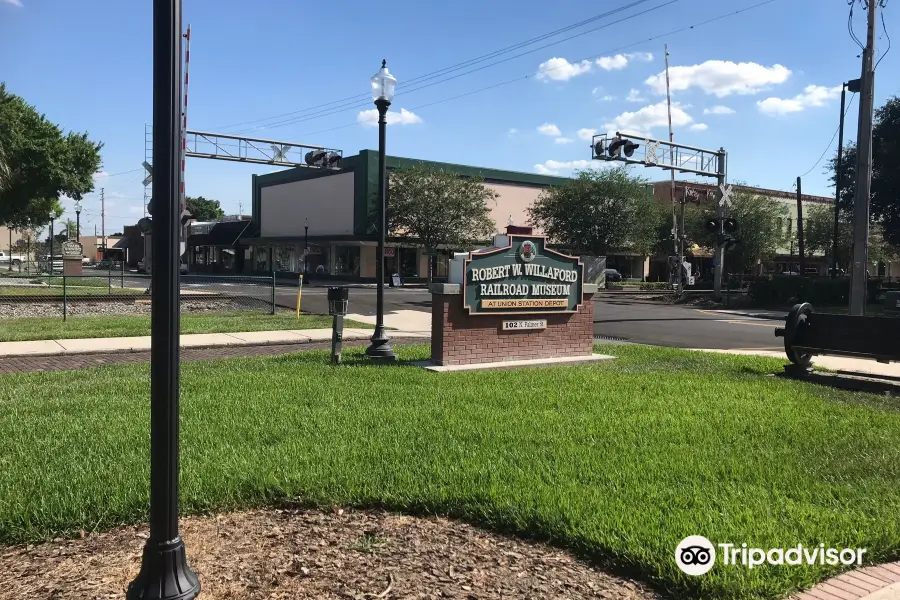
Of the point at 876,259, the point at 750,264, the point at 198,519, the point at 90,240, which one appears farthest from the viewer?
the point at 90,240

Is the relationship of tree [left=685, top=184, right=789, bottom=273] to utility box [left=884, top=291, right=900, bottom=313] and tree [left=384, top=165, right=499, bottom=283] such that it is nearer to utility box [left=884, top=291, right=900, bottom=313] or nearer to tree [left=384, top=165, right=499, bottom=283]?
tree [left=384, top=165, right=499, bottom=283]

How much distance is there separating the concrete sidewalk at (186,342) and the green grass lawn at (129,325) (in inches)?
26.5

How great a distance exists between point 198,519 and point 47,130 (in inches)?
1615

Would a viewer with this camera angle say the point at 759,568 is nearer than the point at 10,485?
Yes

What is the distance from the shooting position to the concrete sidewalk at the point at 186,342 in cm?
1144

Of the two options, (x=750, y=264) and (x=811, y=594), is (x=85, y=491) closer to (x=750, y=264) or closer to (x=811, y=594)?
(x=811, y=594)

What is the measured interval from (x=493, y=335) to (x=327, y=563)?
661cm

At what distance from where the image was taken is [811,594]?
327 cm

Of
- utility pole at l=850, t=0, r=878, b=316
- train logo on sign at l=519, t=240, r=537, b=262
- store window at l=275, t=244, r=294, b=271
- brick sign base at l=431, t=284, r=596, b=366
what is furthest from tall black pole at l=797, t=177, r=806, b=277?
store window at l=275, t=244, r=294, b=271

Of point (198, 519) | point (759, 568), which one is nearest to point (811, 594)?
point (759, 568)

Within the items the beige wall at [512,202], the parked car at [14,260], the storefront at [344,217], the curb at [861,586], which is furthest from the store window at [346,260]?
the curb at [861,586]

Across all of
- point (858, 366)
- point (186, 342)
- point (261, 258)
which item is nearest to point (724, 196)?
point (858, 366)

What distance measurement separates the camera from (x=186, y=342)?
12695mm

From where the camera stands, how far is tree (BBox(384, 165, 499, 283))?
45719 mm
